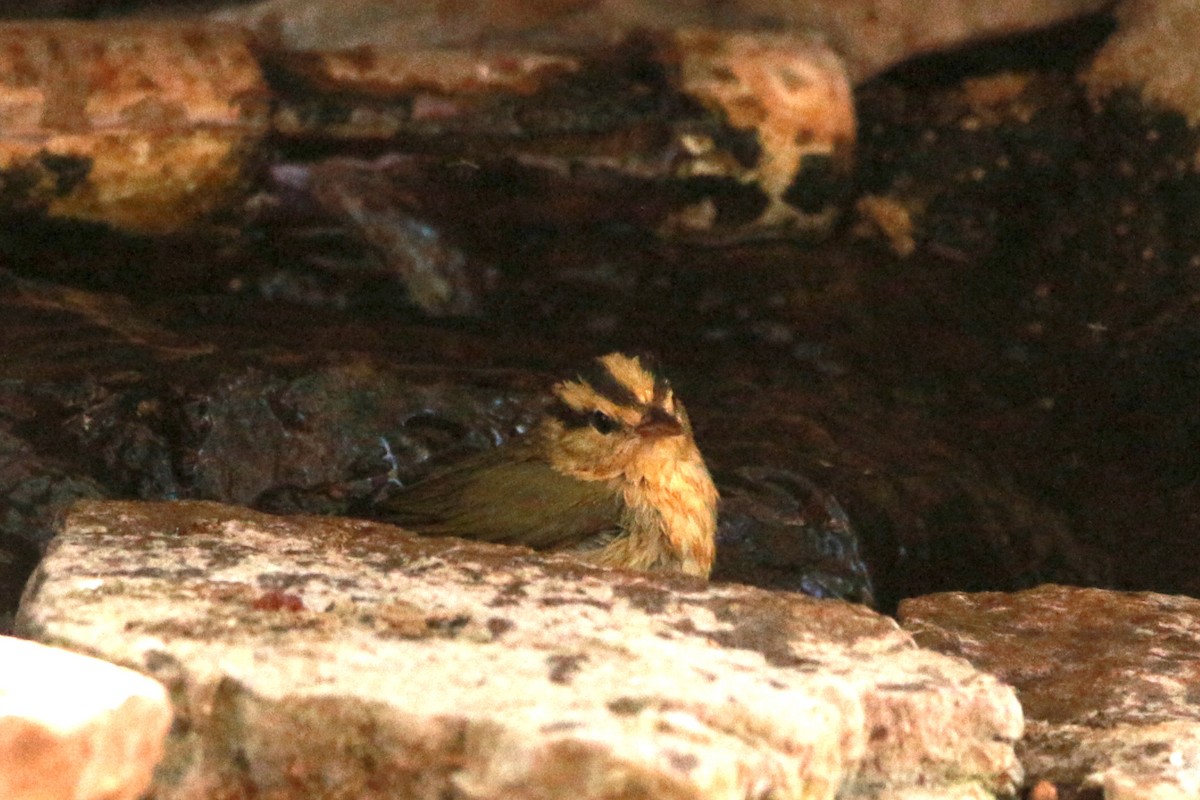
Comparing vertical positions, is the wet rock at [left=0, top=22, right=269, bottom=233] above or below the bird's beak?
above

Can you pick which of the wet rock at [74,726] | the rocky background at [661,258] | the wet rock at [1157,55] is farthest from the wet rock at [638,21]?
the wet rock at [74,726]

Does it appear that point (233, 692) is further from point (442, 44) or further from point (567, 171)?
point (442, 44)

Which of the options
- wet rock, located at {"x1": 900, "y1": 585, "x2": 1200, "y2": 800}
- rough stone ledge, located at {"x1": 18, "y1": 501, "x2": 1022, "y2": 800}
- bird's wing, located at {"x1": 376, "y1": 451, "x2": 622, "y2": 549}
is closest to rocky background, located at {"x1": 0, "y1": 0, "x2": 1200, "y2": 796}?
bird's wing, located at {"x1": 376, "y1": 451, "x2": 622, "y2": 549}

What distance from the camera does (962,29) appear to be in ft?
20.0

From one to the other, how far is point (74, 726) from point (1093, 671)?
6.65 ft

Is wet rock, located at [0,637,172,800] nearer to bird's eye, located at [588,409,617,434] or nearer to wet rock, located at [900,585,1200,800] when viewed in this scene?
wet rock, located at [900,585,1200,800]

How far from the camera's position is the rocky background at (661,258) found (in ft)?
16.1

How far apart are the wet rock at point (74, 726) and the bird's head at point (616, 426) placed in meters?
2.09

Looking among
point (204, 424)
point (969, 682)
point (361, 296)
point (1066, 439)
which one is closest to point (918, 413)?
point (1066, 439)

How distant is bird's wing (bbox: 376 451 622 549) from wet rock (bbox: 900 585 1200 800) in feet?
2.84

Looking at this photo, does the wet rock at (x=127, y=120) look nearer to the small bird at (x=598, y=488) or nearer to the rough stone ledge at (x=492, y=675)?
the small bird at (x=598, y=488)

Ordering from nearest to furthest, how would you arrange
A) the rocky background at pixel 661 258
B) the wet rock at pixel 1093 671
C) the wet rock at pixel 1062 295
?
the wet rock at pixel 1093 671
the rocky background at pixel 661 258
the wet rock at pixel 1062 295

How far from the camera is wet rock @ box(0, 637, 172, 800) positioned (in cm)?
227

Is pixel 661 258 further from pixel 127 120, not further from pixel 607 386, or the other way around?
pixel 127 120
